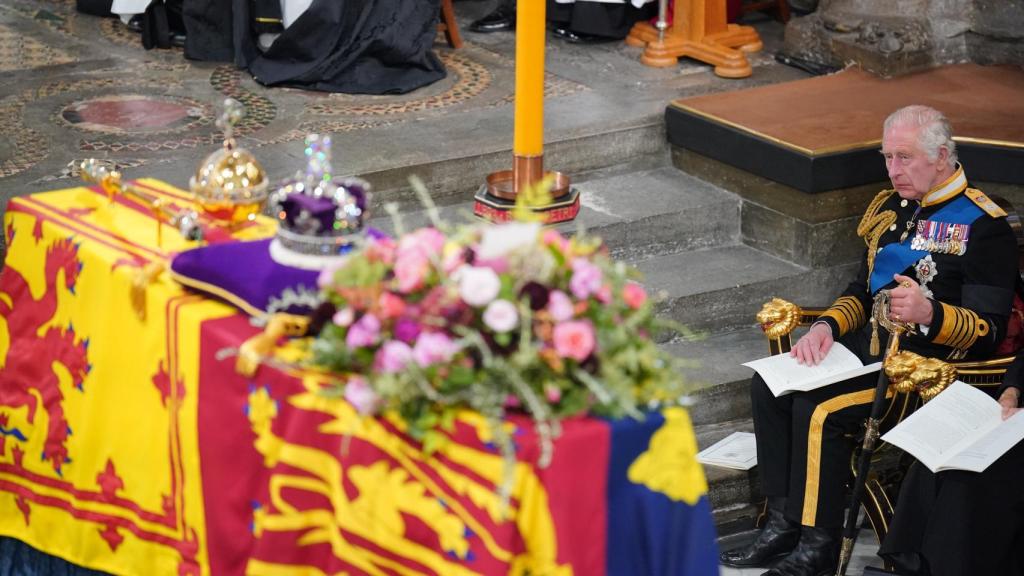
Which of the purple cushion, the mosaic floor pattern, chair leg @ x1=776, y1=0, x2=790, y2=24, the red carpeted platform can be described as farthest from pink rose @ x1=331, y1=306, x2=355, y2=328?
chair leg @ x1=776, y1=0, x2=790, y2=24

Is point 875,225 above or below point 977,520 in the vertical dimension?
above

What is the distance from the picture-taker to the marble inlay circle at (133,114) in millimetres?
5555

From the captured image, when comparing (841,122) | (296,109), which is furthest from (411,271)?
(296,109)

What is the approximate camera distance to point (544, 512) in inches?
91.5

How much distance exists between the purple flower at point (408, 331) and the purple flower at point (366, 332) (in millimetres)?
37

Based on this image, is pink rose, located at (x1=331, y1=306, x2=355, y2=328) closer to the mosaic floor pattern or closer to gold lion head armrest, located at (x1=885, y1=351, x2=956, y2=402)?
gold lion head armrest, located at (x1=885, y1=351, x2=956, y2=402)

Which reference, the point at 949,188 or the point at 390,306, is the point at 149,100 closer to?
the point at 949,188

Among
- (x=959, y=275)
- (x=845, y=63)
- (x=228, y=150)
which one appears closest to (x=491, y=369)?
(x=228, y=150)

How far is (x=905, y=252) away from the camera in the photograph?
4180 mm

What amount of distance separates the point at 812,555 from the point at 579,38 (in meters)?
3.51

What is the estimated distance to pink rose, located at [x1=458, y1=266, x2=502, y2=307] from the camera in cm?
230

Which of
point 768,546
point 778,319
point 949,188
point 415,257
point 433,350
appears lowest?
point 768,546

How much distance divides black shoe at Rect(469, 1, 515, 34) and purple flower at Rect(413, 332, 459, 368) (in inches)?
200

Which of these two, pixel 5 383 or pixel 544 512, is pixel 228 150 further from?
pixel 544 512
